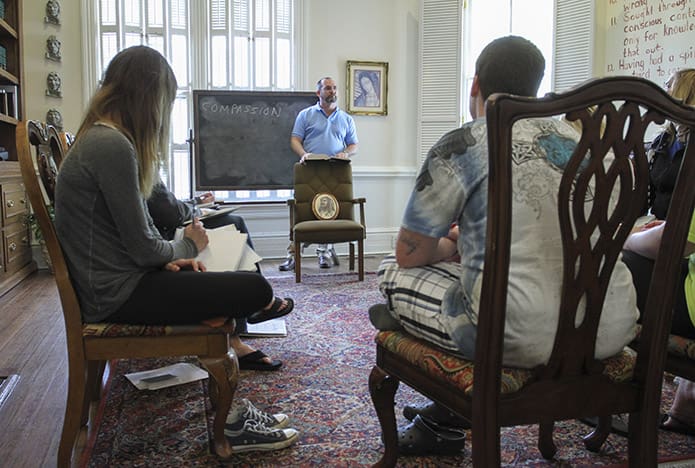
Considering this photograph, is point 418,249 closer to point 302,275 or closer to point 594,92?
point 594,92

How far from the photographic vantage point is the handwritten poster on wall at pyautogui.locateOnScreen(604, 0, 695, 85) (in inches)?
168

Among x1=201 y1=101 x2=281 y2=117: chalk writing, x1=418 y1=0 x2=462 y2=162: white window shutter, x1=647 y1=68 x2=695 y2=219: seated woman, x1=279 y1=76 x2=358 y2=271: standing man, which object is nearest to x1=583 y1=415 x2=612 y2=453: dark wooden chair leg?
x1=647 y1=68 x2=695 y2=219: seated woman

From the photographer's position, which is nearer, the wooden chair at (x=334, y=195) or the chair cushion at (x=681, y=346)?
the chair cushion at (x=681, y=346)

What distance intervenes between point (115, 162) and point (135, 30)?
430 cm

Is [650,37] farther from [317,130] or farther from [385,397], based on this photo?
[385,397]

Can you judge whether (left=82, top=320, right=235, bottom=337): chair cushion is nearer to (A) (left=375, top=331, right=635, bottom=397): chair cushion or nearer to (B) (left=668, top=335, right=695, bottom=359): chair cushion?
(A) (left=375, top=331, right=635, bottom=397): chair cushion

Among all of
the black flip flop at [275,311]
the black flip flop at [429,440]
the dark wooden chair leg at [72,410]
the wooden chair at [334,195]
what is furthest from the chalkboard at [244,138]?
the black flip flop at [429,440]

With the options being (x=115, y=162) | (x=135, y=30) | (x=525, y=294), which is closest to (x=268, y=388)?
(x=115, y=162)

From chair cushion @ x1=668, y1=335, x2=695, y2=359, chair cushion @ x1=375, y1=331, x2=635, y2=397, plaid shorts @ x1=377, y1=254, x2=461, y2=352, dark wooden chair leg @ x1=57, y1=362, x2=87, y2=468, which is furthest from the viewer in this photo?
dark wooden chair leg @ x1=57, y1=362, x2=87, y2=468

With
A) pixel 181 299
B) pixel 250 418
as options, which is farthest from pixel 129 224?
pixel 250 418

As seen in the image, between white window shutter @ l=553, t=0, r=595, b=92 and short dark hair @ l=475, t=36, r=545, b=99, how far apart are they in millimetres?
4125

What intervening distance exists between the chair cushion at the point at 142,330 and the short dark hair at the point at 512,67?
986 mm

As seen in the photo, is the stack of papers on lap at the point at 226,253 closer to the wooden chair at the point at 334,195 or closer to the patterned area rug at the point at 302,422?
the patterned area rug at the point at 302,422

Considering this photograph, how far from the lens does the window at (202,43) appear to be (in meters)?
5.36
